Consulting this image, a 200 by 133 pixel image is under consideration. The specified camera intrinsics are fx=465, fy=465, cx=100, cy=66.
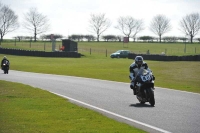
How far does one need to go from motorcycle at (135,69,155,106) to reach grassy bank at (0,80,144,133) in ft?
7.16

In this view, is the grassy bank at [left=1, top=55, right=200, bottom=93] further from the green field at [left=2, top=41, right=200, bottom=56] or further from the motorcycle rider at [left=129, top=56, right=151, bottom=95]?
the green field at [left=2, top=41, right=200, bottom=56]

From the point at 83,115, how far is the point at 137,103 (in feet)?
11.0

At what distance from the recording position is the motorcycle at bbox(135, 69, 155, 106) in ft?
46.1

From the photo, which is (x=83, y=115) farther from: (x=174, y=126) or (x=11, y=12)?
(x=11, y=12)

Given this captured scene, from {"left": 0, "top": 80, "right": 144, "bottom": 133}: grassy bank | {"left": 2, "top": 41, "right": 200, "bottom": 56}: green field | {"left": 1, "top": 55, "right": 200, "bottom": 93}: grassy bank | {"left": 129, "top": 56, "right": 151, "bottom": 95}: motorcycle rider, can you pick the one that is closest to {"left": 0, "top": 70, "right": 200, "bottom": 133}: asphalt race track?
{"left": 0, "top": 80, "right": 144, "bottom": 133}: grassy bank

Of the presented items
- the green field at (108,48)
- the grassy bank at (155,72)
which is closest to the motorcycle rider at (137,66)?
the grassy bank at (155,72)

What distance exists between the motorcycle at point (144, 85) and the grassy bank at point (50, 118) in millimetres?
2181

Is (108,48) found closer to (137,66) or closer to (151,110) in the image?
(137,66)

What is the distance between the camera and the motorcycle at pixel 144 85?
46.1ft

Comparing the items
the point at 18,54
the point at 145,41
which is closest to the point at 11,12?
the point at 145,41

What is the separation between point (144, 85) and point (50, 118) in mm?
4020

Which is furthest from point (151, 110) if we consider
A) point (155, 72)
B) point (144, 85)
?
point (155, 72)

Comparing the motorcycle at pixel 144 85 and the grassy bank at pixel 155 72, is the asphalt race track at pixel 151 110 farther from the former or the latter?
the grassy bank at pixel 155 72

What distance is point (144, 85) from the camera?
1423cm
